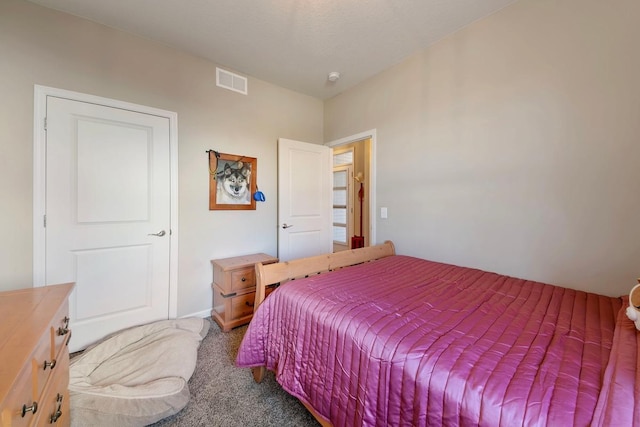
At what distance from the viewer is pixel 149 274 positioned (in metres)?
2.27

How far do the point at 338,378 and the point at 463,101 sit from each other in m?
2.30

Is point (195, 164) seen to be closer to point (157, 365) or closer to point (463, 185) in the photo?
point (157, 365)

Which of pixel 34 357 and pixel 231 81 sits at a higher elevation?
pixel 231 81

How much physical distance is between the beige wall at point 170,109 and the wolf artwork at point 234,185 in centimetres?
13

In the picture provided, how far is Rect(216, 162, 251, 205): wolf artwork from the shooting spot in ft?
8.71

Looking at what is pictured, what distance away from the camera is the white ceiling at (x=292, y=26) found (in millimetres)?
1825

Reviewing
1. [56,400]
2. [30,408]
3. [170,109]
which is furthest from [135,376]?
[170,109]

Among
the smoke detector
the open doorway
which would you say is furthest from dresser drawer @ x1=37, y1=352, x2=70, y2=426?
the open doorway

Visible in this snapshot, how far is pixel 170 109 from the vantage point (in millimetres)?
2350


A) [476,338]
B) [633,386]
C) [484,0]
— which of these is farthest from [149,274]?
[484,0]

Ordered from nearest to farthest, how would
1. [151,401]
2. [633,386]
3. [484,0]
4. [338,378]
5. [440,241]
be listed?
[633,386] < [338,378] < [151,401] < [484,0] < [440,241]

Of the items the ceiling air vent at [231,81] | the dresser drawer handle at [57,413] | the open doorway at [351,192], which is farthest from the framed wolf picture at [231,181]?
the open doorway at [351,192]

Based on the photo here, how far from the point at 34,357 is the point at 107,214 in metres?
1.77

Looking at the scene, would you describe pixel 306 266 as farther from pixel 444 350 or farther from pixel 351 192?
pixel 351 192
